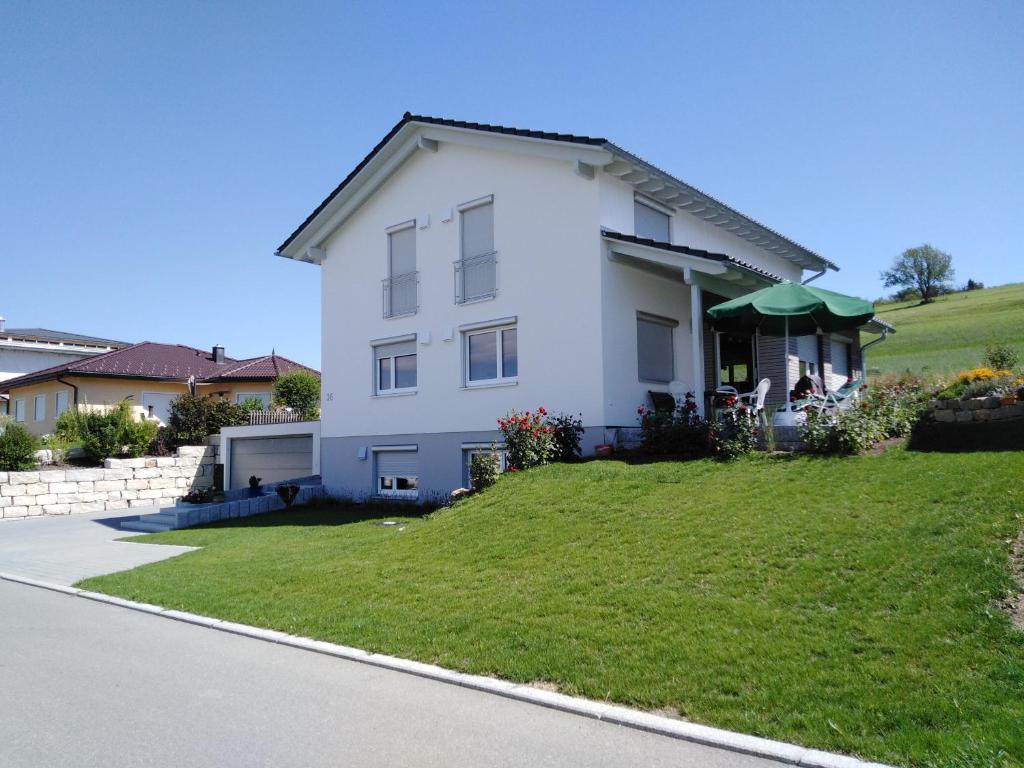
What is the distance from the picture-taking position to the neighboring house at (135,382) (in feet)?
110

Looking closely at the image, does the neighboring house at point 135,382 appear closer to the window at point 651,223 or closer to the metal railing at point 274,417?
the metal railing at point 274,417

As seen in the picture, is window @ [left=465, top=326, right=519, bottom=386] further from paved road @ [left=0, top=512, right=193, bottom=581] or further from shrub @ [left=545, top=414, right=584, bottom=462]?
paved road @ [left=0, top=512, right=193, bottom=581]

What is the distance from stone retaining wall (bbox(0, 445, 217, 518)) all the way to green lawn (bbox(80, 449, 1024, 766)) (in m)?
12.6

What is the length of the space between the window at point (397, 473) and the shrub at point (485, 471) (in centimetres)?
515

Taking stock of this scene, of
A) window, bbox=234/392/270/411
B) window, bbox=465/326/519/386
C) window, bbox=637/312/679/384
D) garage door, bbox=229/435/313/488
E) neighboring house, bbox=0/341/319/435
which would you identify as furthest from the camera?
window, bbox=234/392/270/411

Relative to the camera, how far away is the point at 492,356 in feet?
56.3

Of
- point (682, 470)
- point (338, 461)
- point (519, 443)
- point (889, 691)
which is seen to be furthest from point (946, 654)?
point (338, 461)

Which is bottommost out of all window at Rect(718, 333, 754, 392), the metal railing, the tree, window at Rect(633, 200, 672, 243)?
the metal railing

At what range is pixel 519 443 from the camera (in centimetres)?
1367

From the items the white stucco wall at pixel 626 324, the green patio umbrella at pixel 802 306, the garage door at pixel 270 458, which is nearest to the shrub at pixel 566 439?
the white stucco wall at pixel 626 324

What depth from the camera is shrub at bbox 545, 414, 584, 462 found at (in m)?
14.2

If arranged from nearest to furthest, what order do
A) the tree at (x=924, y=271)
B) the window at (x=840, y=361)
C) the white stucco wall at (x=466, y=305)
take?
the white stucco wall at (x=466, y=305)
the window at (x=840, y=361)
the tree at (x=924, y=271)

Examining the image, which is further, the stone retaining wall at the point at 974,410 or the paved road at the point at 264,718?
the stone retaining wall at the point at 974,410

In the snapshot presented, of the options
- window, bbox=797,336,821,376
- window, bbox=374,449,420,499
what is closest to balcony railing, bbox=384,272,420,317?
window, bbox=374,449,420,499
